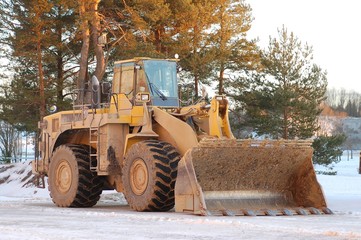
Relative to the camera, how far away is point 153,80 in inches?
693

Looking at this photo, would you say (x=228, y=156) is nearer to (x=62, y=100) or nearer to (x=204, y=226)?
(x=204, y=226)

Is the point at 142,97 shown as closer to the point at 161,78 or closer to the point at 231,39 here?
the point at 161,78

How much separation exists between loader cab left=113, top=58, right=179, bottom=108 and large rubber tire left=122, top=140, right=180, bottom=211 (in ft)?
5.71

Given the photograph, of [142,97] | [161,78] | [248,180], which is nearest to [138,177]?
[142,97]

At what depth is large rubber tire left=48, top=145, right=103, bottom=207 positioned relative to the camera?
1797 centimetres

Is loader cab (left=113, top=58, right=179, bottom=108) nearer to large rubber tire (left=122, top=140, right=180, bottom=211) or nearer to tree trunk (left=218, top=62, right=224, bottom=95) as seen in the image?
large rubber tire (left=122, top=140, right=180, bottom=211)

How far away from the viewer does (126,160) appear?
1630 cm

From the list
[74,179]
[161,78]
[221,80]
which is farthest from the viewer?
[221,80]

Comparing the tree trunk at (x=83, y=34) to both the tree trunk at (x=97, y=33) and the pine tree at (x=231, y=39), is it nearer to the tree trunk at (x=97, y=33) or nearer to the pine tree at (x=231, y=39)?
the tree trunk at (x=97, y=33)

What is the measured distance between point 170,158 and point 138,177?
99 centimetres

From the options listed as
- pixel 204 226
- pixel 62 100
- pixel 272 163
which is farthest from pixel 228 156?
pixel 62 100

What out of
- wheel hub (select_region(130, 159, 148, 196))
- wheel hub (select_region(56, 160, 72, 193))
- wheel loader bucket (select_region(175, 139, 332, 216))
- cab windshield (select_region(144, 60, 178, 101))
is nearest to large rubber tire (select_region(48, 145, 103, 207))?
wheel hub (select_region(56, 160, 72, 193))

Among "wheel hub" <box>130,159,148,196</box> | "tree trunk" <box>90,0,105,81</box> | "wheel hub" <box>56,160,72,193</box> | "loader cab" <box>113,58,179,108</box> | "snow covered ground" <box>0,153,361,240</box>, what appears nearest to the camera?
"snow covered ground" <box>0,153,361,240</box>

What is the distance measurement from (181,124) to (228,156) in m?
1.20
